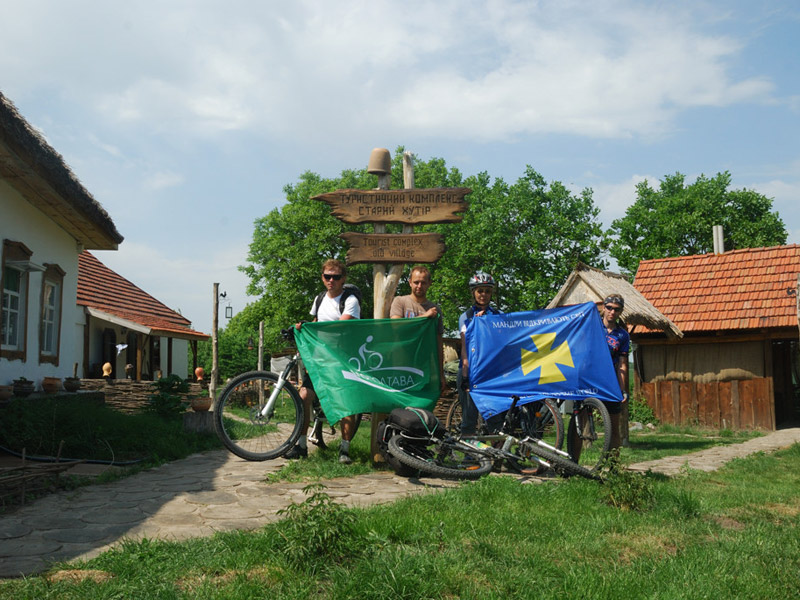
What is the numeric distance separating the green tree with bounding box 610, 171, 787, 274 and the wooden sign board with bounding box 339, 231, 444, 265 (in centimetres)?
2783

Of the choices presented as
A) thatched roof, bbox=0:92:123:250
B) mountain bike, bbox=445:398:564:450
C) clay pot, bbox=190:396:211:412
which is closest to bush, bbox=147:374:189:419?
clay pot, bbox=190:396:211:412

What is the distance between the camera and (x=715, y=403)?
1521 cm

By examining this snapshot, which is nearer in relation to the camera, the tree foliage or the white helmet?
the white helmet

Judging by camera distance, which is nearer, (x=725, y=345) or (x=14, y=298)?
(x=14, y=298)

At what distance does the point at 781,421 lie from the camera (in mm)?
17219

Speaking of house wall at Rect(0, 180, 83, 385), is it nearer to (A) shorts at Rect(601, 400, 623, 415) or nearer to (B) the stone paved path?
(B) the stone paved path

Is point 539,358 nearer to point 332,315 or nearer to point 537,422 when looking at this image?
point 537,422

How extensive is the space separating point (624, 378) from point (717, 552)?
335cm

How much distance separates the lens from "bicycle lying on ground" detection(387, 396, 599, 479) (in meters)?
5.24

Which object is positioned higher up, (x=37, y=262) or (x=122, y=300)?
(x=122, y=300)

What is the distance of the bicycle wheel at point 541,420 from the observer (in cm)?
601

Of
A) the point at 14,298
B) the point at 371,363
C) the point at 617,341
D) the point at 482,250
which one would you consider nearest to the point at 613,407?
the point at 617,341

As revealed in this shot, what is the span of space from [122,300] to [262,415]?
18746 mm

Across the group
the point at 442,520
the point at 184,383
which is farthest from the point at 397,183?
the point at 442,520
